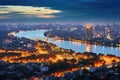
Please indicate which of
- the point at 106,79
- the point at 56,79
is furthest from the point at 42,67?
the point at 106,79

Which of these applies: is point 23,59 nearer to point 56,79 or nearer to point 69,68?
point 69,68

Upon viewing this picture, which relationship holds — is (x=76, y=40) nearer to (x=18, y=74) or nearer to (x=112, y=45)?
(x=112, y=45)

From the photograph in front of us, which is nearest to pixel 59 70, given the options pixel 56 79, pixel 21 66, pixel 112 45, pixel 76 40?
pixel 21 66

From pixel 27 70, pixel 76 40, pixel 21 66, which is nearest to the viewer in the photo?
pixel 27 70

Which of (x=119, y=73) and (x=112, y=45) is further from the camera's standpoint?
(x=112, y=45)

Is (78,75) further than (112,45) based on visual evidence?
No

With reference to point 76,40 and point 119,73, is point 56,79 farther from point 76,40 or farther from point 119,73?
point 76,40

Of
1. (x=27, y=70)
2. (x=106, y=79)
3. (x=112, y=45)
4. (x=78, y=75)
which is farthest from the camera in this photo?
(x=112, y=45)

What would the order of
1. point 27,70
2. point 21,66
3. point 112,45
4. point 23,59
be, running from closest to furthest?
point 27,70, point 21,66, point 23,59, point 112,45

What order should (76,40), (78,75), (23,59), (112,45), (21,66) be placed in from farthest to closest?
(76,40)
(112,45)
(23,59)
(21,66)
(78,75)
